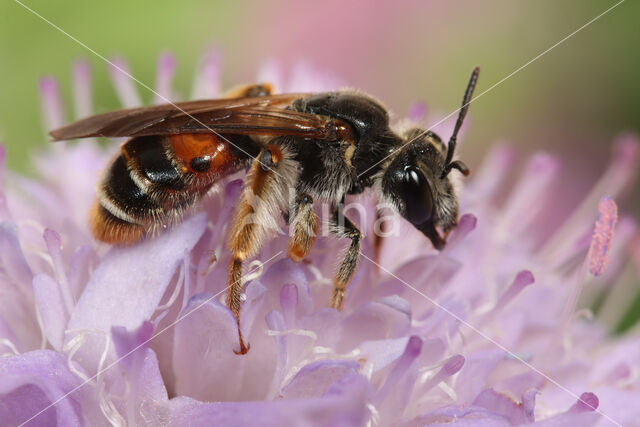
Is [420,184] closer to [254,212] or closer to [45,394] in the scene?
[254,212]

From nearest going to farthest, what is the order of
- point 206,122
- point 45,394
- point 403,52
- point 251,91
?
point 45,394 < point 206,122 < point 251,91 < point 403,52

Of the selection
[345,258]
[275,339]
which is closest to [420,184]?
[345,258]

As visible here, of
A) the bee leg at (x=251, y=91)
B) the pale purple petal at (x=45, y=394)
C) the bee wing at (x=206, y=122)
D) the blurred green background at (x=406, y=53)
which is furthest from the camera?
the blurred green background at (x=406, y=53)

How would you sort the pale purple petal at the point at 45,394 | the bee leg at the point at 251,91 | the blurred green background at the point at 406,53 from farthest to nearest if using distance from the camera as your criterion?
the blurred green background at the point at 406,53 < the bee leg at the point at 251,91 < the pale purple petal at the point at 45,394

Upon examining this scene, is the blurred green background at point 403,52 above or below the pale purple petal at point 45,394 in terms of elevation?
below

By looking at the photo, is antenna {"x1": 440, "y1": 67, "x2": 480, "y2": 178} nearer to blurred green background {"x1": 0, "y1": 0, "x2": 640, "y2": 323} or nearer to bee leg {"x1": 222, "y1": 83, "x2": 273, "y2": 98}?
bee leg {"x1": 222, "y1": 83, "x2": 273, "y2": 98}

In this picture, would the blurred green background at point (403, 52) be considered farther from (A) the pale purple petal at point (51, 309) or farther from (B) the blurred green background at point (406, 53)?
(A) the pale purple petal at point (51, 309)

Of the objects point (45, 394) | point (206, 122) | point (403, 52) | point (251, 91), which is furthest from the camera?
point (403, 52)

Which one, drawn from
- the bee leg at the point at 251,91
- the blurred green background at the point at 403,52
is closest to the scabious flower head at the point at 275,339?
the bee leg at the point at 251,91
